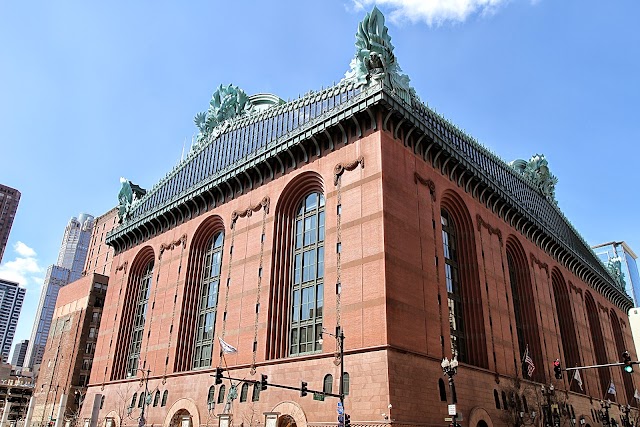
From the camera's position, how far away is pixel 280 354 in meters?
38.3

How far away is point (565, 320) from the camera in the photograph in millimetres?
63406

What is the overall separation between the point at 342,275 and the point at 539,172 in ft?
156

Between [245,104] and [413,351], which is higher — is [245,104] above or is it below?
above

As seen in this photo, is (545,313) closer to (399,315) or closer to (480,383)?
(480,383)

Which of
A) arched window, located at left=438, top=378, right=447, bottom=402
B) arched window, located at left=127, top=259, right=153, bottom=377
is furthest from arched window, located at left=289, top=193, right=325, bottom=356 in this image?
arched window, located at left=127, top=259, right=153, bottom=377

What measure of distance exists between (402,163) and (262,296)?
15542 mm

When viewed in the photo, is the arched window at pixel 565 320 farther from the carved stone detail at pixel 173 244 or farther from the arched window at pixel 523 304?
the carved stone detail at pixel 173 244

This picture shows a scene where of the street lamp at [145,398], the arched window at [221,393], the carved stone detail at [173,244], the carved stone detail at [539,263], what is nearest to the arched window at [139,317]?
the street lamp at [145,398]

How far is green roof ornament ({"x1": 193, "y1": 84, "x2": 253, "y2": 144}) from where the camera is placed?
58.7 metres

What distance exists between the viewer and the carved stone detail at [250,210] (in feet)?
147

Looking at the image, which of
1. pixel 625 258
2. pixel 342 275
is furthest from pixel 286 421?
pixel 625 258

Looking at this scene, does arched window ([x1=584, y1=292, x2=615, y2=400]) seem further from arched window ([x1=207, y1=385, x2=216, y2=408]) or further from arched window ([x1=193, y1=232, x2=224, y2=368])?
arched window ([x1=207, y1=385, x2=216, y2=408])

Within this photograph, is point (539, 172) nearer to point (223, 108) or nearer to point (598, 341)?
point (598, 341)

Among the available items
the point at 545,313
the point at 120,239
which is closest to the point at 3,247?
the point at 120,239
